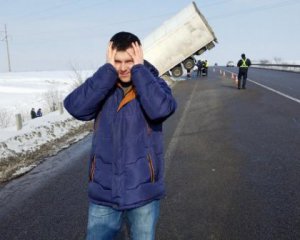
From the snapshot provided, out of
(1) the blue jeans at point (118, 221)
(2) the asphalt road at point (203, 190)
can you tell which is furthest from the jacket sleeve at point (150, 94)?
(2) the asphalt road at point (203, 190)

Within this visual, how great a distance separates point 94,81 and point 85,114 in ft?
0.77

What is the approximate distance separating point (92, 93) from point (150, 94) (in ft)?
1.19

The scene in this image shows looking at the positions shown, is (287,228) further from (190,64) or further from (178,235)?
(190,64)

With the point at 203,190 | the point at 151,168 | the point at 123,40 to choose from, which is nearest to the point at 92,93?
the point at 123,40

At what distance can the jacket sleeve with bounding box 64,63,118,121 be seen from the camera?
2479 millimetres

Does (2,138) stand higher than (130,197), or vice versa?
(130,197)

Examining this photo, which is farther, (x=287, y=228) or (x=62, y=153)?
(x=62, y=153)

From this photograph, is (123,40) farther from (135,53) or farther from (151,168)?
(151,168)

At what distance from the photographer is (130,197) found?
246 centimetres

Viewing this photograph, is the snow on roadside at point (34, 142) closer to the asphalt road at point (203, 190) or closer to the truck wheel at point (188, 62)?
the asphalt road at point (203, 190)

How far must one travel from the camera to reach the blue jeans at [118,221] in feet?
8.28

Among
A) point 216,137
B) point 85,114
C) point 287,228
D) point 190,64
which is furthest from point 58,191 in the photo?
point 190,64

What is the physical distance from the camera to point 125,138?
2477 millimetres

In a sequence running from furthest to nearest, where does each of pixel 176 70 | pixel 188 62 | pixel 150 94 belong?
pixel 176 70 < pixel 188 62 < pixel 150 94
